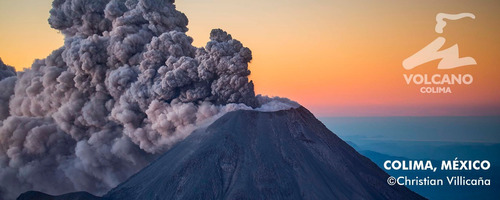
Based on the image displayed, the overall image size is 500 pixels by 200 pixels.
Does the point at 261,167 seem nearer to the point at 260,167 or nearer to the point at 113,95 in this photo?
the point at 260,167

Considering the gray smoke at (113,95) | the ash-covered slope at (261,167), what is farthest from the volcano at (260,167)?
the gray smoke at (113,95)

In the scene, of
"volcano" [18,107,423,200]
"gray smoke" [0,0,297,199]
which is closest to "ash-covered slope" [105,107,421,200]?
"volcano" [18,107,423,200]

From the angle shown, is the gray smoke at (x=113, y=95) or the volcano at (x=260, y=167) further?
the gray smoke at (x=113, y=95)

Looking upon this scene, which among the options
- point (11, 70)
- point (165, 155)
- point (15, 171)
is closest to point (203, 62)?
point (165, 155)

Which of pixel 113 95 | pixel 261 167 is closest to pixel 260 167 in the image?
pixel 261 167

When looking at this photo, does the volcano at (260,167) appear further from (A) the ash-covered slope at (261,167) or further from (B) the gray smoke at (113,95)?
(B) the gray smoke at (113,95)

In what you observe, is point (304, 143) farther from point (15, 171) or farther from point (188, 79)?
point (15, 171)
